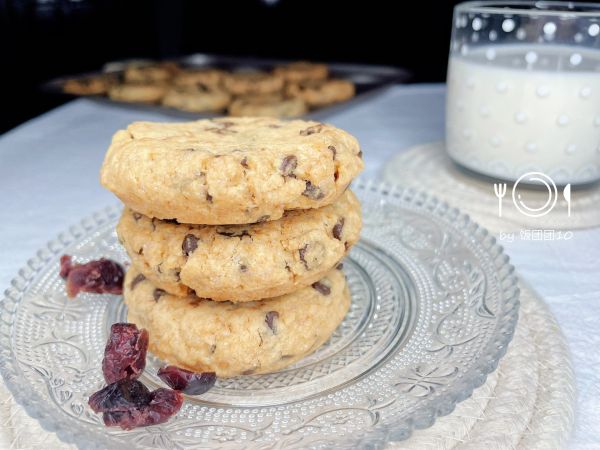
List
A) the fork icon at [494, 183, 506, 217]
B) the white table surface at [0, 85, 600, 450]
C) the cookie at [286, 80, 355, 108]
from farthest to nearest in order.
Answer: the cookie at [286, 80, 355, 108] → the fork icon at [494, 183, 506, 217] → the white table surface at [0, 85, 600, 450]

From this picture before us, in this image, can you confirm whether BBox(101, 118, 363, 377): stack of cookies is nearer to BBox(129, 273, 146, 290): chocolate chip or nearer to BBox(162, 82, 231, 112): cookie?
BBox(129, 273, 146, 290): chocolate chip

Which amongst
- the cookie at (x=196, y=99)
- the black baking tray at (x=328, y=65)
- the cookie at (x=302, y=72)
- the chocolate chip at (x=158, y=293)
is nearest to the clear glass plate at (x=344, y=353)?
the chocolate chip at (x=158, y=293)

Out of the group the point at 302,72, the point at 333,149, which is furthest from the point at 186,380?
the point at 302,72

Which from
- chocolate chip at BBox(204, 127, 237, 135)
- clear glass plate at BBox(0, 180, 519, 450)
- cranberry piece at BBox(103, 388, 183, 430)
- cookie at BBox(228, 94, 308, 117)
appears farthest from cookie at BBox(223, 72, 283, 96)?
cranberry piece at BBox(103, 388, 183, 430)

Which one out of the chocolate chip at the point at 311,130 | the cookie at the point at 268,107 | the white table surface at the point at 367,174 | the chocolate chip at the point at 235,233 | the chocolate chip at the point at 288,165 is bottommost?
the white table surface at the point at 367,174

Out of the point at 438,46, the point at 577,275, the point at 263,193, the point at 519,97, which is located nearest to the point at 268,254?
the point at 263,193

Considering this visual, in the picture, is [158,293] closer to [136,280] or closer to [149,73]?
[136,280]

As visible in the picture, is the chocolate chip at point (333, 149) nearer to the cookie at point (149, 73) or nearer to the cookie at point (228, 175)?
the cookie at point (228, 175)
